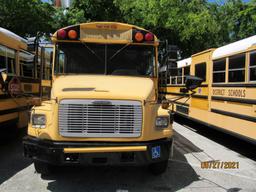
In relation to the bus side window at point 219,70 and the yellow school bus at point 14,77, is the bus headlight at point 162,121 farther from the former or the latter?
the bus side window at point 219,70

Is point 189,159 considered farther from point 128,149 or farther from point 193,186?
point 128,149

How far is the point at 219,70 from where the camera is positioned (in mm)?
8172

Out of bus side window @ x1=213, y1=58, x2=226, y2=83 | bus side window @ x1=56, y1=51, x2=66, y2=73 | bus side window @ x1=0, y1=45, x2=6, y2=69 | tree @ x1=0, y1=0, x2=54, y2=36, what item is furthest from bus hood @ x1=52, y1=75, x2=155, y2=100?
tree @ x1=0, y1=0, x2=54, y2=36

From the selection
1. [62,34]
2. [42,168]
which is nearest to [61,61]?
[62,34]

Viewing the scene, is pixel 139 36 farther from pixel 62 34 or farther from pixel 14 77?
pixel 14 77

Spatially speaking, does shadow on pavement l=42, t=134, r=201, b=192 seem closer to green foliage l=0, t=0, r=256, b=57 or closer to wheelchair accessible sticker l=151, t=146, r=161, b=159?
wheelchair accessible sticker l=151, t=146, r=161, b=159

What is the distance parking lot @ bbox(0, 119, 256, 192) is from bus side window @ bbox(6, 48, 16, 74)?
5.44 feet

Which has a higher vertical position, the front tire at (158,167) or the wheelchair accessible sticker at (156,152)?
the wheelchair accessible sticker at (156,152)

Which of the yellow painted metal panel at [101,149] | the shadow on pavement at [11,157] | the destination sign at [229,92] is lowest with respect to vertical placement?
the shadow on pavement at [11,157]

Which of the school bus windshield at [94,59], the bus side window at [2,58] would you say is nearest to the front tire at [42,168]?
the school bus windshield at [94,59]

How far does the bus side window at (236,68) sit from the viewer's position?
22.5ft

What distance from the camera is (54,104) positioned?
443 cm

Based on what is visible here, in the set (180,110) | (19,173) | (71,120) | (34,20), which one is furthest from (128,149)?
(34,20)

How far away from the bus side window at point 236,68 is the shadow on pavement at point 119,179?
223 cm
